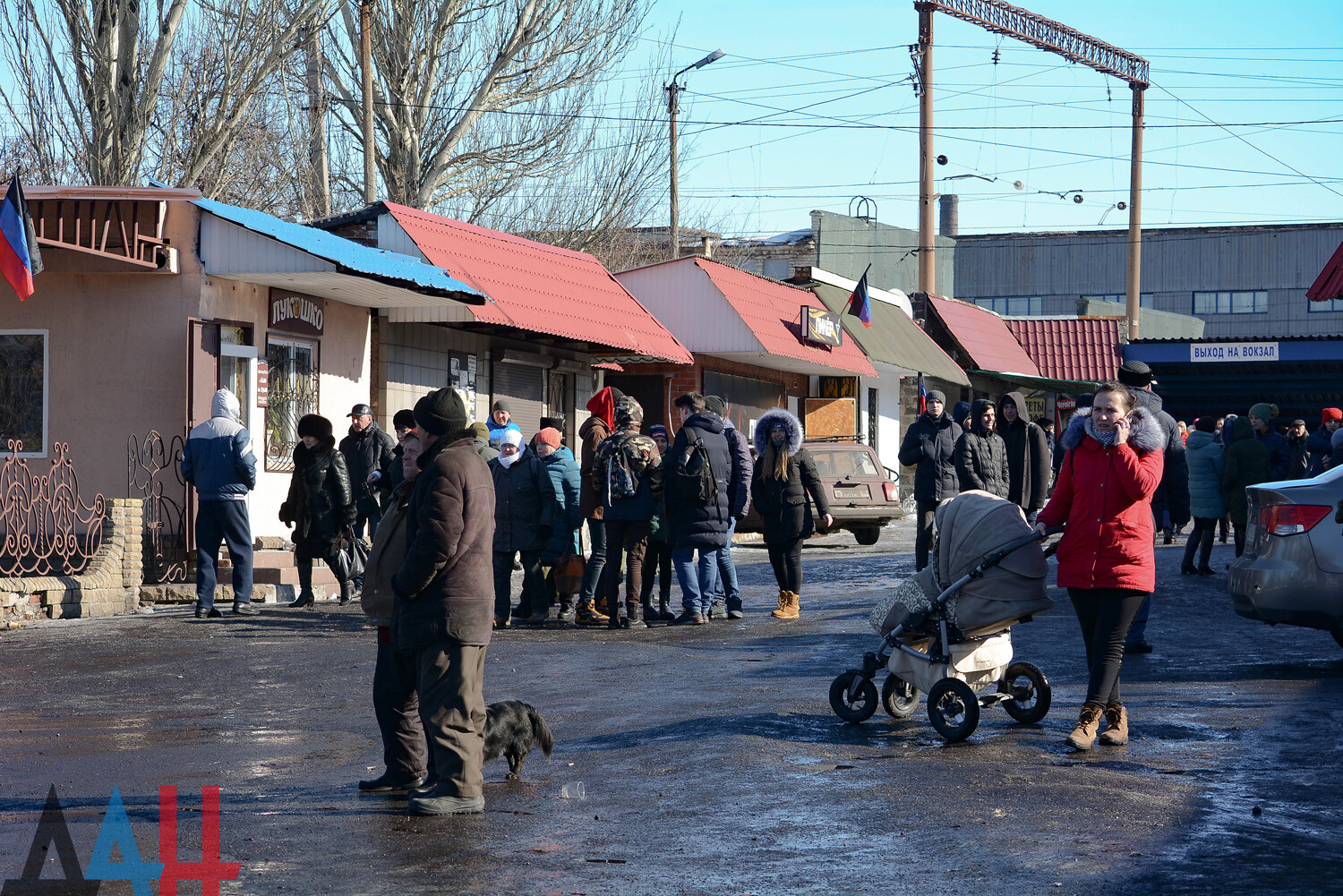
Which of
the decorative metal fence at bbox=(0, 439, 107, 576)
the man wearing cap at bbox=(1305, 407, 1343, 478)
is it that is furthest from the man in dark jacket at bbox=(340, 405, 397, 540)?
the man wearing cap at bbox=(1305, 407, 1343, 478)

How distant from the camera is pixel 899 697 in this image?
834 cm

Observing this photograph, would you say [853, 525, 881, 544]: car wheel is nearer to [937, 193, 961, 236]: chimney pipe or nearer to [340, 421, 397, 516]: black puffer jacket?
[340, 421, 397, 516]: black puffer jacket

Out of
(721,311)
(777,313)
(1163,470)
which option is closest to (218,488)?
(1163,470)

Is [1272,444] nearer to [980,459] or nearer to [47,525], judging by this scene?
[980,459]

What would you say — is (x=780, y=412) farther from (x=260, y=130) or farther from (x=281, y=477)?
(x=260, y=130)

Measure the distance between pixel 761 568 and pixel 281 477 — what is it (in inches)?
228

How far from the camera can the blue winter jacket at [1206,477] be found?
17391mm

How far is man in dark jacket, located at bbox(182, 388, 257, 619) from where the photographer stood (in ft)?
46.5

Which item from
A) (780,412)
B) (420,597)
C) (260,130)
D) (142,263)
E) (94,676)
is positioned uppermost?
(260,130)

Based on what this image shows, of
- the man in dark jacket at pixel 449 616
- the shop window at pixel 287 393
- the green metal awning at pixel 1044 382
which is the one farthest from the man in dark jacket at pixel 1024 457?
the green metal awning at pixel 1044 382

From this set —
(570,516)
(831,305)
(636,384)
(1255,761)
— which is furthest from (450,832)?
(831,305)

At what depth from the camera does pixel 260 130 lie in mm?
33938

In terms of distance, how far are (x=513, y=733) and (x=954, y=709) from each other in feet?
7.06

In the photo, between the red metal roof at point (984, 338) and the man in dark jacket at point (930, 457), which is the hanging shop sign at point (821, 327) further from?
the man in dark jacket at point (930, 457)
